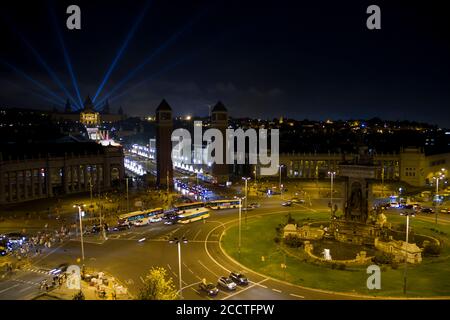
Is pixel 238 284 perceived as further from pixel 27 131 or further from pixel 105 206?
pixel 27 131

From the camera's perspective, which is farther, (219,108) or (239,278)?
(219,108)

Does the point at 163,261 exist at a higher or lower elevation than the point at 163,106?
lower

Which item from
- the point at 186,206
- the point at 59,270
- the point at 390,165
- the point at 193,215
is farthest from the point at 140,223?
the point at 390,165

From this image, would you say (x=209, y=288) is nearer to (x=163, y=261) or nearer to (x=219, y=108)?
(x=163, y=261)

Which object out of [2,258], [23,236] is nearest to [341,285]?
[2,258]

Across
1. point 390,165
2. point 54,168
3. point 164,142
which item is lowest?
point 390,165

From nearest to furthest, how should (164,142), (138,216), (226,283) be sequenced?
(226,283) < (138,216) < (164,142)
